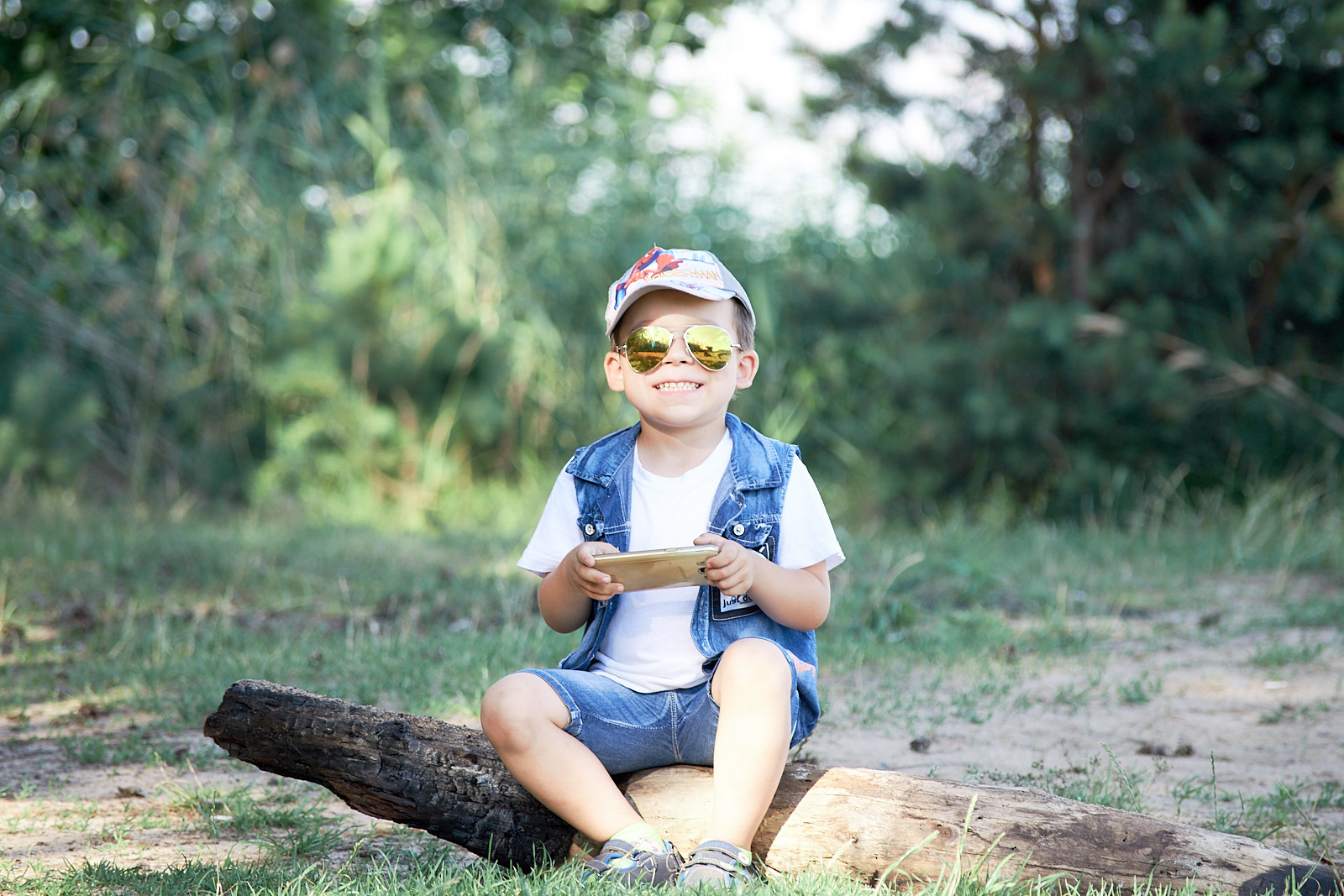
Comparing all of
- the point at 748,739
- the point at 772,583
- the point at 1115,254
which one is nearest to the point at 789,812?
the point at 748,739

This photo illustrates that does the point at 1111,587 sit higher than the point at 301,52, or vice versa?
the point at 301,52

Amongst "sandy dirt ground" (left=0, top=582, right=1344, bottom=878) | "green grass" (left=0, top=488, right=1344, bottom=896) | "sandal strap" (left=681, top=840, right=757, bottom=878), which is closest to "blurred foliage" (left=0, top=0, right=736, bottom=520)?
"green grass" (left=0, top=488, right=1344, bottom=896)

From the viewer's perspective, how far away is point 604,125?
955cm

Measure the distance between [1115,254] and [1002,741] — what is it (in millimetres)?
4560

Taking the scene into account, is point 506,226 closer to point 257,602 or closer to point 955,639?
point 257,602

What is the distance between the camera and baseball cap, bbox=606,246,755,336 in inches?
97.3

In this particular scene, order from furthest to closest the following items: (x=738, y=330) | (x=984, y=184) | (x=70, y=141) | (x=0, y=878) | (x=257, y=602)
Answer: (x=70, y=141), (x=984, y=184), (x=257, y=602), (x=738, y=330), (x=0, y=878)

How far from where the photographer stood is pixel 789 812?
7.68 feet

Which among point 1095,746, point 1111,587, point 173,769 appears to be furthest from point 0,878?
point 1111,587

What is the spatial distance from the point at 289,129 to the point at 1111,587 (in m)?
6.75

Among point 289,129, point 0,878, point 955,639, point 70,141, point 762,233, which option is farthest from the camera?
point 762,233

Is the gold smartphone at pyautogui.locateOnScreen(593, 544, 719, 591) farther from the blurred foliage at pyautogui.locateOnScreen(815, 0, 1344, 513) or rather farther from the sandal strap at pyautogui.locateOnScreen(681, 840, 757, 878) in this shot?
the blurred foliage at pyautogui.locateOnScreen(815, 0, 1344, 513)

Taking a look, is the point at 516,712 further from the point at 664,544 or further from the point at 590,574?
the point at 664,544

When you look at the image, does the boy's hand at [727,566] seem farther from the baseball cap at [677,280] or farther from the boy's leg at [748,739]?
the baseball cap at [677,280]
